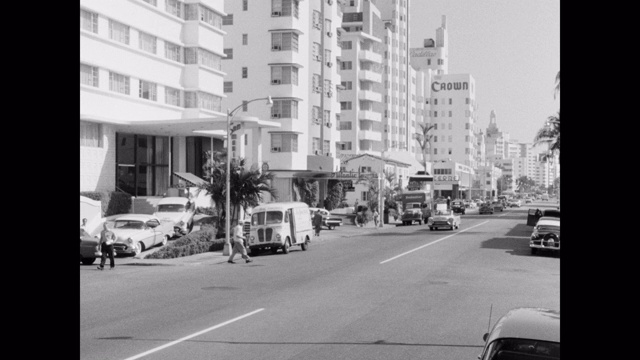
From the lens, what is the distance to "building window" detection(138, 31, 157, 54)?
5191 centimetres

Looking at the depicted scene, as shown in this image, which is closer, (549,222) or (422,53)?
(549,222)

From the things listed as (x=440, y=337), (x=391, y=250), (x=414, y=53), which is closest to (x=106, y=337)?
(x=440, y=337)

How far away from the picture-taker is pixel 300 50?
68062mm

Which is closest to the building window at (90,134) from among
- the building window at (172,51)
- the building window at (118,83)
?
the building window at (118,83)

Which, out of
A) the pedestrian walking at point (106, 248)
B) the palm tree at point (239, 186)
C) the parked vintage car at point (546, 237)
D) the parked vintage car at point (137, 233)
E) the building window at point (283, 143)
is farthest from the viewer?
the building window at point (283, 143)

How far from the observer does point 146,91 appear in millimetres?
52469

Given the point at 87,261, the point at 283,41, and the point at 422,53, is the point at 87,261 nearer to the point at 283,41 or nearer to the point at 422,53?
the point at 283,41

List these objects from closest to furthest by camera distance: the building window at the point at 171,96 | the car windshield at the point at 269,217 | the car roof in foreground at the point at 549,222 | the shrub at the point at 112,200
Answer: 1. the car roof in foreground at the point at 549,222
2. the car windshield at the point at 269,217
3. the shrub at the point at 112,200
4. the building window at the point at 171,96

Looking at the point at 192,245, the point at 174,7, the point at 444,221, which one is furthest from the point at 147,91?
the point at 444,221

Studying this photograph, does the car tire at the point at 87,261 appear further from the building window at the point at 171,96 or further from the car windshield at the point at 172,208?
the building window at the point at 171,96

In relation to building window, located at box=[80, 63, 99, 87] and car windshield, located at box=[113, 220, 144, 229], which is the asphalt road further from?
building window, located at box=[80, 63, 99, 87]

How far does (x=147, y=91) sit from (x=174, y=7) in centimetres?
799

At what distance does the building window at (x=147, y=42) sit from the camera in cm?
5191
